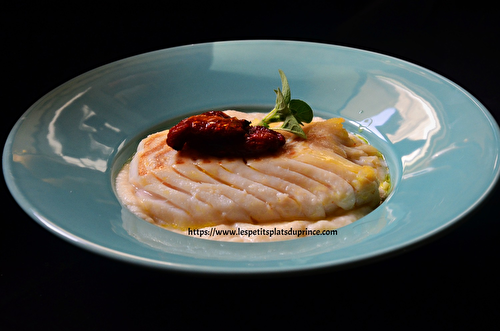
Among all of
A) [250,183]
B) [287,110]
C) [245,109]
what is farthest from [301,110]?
[245,109]

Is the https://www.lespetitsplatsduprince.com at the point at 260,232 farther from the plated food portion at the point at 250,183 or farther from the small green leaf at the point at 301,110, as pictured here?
the small green leaf at the point at 301,110

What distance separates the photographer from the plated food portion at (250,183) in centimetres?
331

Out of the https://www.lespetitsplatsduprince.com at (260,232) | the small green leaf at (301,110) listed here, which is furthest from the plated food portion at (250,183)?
the small green leaf at (301,110)

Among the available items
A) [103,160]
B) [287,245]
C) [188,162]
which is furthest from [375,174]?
[103,160]

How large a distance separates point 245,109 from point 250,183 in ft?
5.30

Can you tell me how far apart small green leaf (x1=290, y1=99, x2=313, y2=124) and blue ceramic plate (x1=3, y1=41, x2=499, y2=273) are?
2.37 ft

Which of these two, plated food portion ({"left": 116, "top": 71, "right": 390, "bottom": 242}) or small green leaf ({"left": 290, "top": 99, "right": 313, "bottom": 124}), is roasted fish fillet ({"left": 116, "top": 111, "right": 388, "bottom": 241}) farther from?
small green leaf ({"left": 290, "top": 99, "right": 313, "bottom": 124})

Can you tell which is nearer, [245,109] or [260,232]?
[260,232]

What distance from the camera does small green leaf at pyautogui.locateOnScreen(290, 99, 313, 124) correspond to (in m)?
3.88

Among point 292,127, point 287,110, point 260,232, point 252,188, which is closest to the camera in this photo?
point 260,232

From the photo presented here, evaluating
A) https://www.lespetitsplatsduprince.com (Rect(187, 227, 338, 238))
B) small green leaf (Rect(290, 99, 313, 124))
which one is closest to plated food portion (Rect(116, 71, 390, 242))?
https://www.lespetitsplatsduprince.com (Rect(187, 227, 338, 238))

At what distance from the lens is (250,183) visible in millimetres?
3400

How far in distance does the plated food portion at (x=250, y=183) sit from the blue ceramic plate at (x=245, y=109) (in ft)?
0.64

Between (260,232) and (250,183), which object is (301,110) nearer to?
(250,183)
